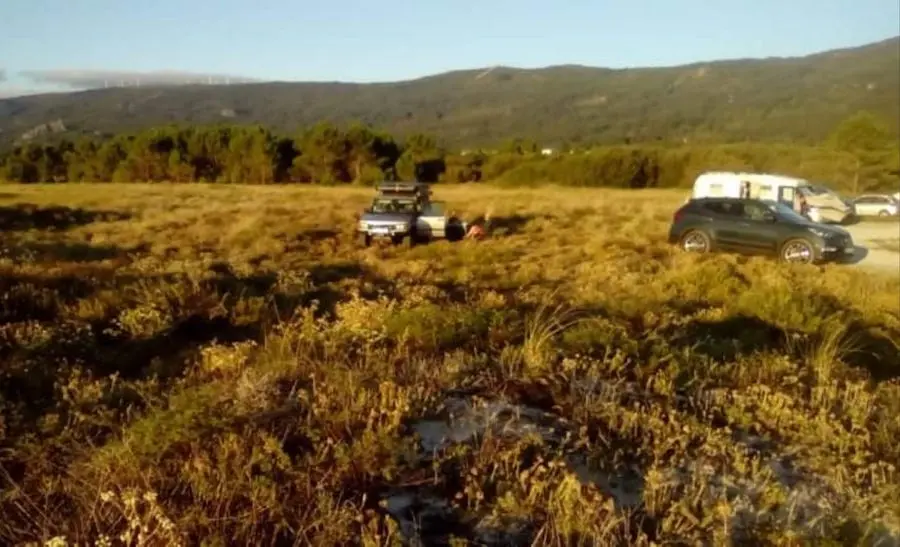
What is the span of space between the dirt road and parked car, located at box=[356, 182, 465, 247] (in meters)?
10.1

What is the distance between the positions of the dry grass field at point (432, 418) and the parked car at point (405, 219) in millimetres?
9927

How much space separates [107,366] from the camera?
6.38m

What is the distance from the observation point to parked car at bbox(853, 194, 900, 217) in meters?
32.9

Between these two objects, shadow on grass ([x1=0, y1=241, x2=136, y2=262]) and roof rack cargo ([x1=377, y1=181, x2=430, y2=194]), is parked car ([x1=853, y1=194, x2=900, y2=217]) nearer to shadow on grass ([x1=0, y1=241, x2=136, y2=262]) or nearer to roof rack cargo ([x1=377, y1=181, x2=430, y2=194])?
roof rack cargo ([x1=377, y1=181, x2=430, y2=194])

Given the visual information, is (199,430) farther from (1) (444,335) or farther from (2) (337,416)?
(1) (444,335)

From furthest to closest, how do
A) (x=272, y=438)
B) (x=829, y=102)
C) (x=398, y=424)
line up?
(x=829, y=102) < (x=398, y=424) < (x=272, y=438)

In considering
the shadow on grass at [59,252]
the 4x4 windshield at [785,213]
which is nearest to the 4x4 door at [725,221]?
the 4x4 windshield at [785,213]

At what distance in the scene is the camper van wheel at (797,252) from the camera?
17.1 metres

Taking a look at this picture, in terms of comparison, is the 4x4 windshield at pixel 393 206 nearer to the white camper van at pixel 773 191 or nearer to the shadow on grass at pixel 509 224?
the shadow on grass at pixel 509 224

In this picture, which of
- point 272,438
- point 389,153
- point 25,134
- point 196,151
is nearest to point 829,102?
point 389,153

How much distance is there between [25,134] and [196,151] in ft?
391

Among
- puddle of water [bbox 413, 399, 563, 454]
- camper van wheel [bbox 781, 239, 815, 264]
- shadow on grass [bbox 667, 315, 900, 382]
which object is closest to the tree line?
camper van wheel [bbox 781, 239, 815, 264]

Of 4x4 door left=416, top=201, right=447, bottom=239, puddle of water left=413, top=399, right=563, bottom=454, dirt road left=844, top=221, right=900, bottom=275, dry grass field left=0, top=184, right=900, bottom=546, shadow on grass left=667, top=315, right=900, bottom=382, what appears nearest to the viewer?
dry grass field left=0, top=184, right=900, bottom=546

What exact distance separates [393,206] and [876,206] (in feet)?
74.4
